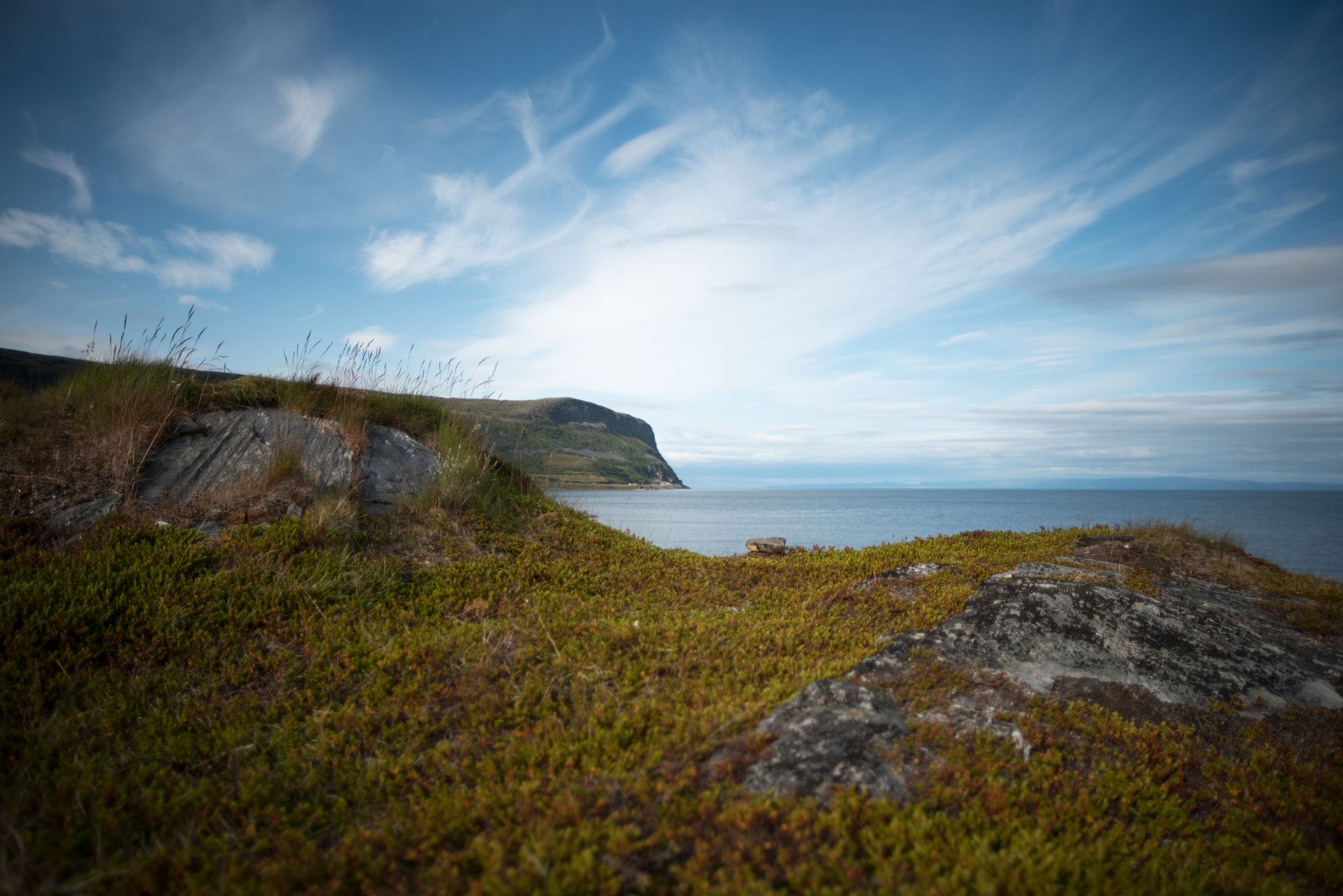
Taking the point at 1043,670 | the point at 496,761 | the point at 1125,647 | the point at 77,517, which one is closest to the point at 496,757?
the point at 496,761

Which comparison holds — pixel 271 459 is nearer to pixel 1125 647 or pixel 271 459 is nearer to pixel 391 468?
pixel 391 468

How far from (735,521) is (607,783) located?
179 feet

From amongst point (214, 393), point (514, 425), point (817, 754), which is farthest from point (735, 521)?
point (817, 754)

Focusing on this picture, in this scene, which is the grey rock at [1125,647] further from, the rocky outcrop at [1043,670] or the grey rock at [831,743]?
the grey rock at [831,743]

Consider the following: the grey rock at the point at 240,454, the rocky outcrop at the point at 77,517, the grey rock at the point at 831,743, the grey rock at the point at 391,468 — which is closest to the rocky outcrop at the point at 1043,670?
the grey rock at the point at 831,743

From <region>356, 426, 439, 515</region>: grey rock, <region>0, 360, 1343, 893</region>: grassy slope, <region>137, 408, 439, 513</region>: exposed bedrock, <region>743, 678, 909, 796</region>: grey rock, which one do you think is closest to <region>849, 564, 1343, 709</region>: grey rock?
<region>0, 360, 1343, 893</region>: grassy slope

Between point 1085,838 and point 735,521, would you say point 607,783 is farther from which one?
point 735,521

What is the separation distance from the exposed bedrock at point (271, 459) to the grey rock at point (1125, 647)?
338 inches

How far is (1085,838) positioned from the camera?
11.7ft

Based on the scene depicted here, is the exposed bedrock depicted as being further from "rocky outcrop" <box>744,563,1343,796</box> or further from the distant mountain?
"rocky outcrop" <box>744,563,1343,796</box>

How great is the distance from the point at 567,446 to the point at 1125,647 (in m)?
135

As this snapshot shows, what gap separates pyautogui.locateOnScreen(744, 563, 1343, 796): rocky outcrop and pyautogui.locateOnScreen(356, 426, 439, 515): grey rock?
26.1 feet

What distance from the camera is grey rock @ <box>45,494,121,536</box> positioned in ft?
25.3

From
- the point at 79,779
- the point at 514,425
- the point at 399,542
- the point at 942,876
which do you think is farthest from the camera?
the point at 514,425
